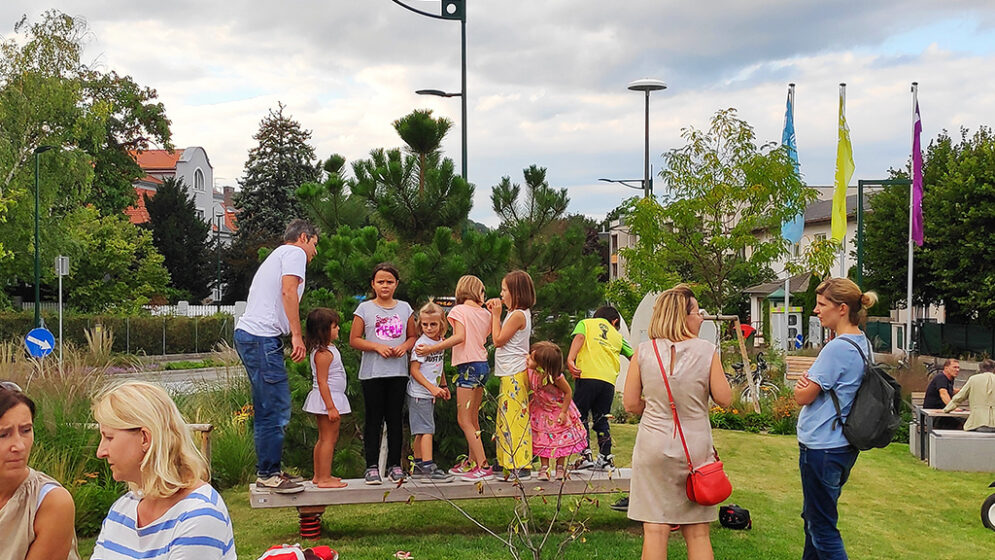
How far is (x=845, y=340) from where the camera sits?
5.60 m

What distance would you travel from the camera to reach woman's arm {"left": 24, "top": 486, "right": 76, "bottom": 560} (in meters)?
3.33

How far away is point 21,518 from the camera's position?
3.32m

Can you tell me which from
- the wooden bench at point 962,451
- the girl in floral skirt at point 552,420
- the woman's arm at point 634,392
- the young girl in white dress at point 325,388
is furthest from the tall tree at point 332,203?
the wooden bench at point 962,451

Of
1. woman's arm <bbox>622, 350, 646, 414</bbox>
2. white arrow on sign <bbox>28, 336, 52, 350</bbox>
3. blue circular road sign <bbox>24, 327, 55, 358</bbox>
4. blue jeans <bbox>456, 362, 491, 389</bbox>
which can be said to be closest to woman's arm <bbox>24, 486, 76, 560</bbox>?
woman's arm <bbox>622, 350, 646, 414</bbox>

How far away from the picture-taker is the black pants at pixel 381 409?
7.43 meters

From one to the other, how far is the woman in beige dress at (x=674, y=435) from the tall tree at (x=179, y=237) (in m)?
55.9

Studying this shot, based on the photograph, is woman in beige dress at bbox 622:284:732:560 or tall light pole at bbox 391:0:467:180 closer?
woman in beige dress at bbox 622:284:732:560

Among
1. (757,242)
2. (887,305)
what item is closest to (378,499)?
(757,242)

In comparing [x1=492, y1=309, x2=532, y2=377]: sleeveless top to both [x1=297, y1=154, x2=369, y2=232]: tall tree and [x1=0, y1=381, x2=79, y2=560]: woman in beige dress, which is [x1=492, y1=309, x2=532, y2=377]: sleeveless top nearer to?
[x1=297, y1=154, x2=369, y2=232]: tall tree

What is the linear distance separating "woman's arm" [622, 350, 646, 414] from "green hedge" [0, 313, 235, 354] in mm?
32838

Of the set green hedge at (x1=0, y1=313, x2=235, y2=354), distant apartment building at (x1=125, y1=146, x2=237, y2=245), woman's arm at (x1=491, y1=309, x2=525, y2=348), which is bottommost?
green hedge at (x1=0, y1=313, x2=235, y2=354)

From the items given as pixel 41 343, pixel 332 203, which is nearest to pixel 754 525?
pixel 332 203

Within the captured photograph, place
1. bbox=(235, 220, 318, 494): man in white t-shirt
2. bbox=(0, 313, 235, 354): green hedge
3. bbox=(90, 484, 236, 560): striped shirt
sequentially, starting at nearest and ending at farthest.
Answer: bbox=(90, 484, 236, 560): striped shirt, bbox=(235, 220, 318, 494): man in white t-shirt, bbox=(0, 313, 235, 354): green hedge

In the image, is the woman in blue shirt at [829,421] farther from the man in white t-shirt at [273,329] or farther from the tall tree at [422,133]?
the tall tree at [422,133]
